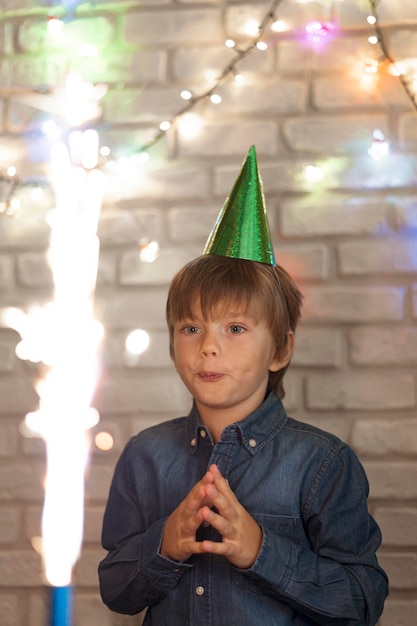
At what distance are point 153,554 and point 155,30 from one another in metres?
1.15

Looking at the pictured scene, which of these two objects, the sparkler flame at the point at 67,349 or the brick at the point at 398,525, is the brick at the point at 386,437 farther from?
the sparkler flame at the point at 67,349

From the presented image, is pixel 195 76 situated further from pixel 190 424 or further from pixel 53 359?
pixel 190 424

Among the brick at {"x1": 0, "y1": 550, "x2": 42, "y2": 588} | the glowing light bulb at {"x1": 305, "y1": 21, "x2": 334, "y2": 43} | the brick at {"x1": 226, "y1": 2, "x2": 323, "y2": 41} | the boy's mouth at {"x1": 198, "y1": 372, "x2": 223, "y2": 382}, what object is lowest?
the brick at {"x1": 0, "y1": 550, "x2": 42, "y2": 588}

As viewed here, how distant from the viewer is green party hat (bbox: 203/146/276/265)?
1384 millimetres

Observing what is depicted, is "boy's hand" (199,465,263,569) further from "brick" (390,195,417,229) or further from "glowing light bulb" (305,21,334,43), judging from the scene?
"glowing light bulb" (305,21,334,43)

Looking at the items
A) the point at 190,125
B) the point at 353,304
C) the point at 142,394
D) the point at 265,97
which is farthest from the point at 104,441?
the point at 265,97

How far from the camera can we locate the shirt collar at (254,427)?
4.39 ft

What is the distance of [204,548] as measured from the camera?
1.20m

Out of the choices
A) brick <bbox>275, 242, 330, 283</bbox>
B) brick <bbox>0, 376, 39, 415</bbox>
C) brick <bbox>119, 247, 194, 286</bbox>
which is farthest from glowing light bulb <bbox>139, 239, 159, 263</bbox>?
brick <bbox>0, 376, 39, 415</bbox>

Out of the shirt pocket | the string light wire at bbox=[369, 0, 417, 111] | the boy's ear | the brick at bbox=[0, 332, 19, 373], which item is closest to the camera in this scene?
the shirt pocket

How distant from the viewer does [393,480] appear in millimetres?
1678

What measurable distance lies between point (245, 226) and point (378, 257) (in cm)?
46

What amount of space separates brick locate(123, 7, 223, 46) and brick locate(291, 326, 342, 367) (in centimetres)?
67

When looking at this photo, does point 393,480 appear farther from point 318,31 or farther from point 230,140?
point 318,31
